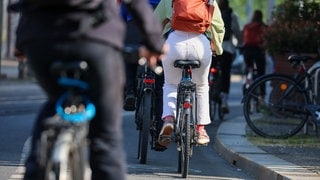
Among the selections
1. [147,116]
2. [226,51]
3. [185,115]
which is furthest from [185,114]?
[226,51]

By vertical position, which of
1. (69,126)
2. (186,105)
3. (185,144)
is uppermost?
(186,105)

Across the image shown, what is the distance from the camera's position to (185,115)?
7809 mm

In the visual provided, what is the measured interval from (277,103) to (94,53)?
23.1 ft

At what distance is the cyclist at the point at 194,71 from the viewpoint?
793 centimetres

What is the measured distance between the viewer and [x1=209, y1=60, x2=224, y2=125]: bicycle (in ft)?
43.6

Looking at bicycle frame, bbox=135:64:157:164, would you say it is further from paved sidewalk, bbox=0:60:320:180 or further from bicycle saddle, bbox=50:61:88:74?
bicycle saddle, bbox=50:61:88:74

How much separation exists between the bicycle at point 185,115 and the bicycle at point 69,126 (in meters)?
3.43

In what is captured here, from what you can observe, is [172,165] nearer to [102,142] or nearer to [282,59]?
[102,142]

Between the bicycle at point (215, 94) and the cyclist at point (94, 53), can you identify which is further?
the bicycle at point (215, 94)

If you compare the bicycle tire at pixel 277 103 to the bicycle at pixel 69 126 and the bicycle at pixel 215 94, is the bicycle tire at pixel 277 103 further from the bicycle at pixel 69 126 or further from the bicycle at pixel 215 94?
the bicycle at pixel 69 126

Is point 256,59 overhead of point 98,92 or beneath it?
overhead

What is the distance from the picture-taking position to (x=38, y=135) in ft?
14.3

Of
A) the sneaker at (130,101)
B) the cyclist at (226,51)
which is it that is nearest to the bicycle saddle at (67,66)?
the sneaker at (130,101)

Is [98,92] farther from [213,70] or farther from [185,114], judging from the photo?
[213,70]
